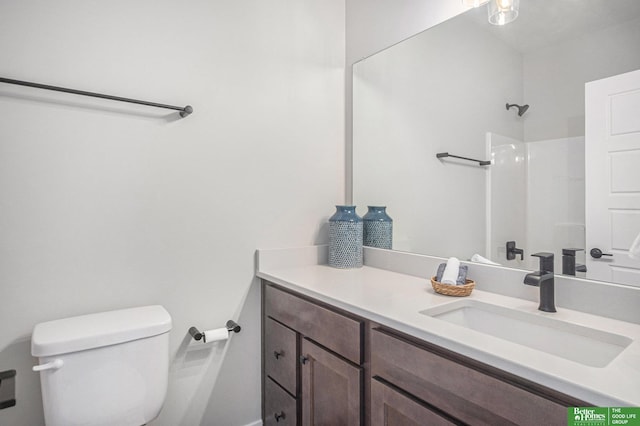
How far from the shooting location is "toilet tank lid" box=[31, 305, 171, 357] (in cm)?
102

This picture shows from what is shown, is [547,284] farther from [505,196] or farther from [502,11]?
[502,11]

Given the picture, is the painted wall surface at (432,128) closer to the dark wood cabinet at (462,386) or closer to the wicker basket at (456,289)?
the wicker basket at (456,289)

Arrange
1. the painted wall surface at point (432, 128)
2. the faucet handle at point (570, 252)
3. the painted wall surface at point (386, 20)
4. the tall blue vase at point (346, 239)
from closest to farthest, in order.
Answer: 1. the faucet handle at point (570, 252)
2. the painted wall surface at point (432, 128)
3. the painted wall surface at point (386, 20)
4. the tall blue vase at point (346, 239)

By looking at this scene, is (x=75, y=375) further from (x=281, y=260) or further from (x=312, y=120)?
(x=312, y=120)

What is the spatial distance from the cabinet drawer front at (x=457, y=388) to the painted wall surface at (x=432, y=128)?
63 cm

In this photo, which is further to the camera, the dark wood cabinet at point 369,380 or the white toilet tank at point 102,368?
the white toilet tank at point 102,368

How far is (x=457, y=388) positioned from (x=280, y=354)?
0.87m

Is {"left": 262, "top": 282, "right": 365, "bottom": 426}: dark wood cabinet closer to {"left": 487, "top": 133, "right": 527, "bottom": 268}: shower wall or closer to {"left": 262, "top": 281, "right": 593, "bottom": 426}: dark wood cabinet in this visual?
{"left": 262, "top": 281, "right": 593, "bottom": 426}: dark wood cabinet

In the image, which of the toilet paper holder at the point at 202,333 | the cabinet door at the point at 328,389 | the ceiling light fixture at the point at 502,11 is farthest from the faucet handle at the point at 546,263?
the toilet paper holder at the point at 202,333

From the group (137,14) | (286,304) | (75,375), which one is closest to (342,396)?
(286,304)

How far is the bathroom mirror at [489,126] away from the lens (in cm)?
108

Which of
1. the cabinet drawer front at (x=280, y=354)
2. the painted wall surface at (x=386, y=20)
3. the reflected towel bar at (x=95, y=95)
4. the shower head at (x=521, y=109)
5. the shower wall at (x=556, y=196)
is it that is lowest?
the cabinet drawer front at (x=280, y=354)

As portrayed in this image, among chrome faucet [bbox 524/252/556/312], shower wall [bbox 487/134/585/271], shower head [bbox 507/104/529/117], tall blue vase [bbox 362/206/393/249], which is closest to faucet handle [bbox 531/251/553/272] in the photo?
chrome faucet [bbox 524/252/556/312]

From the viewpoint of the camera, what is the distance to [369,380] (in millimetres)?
1040
